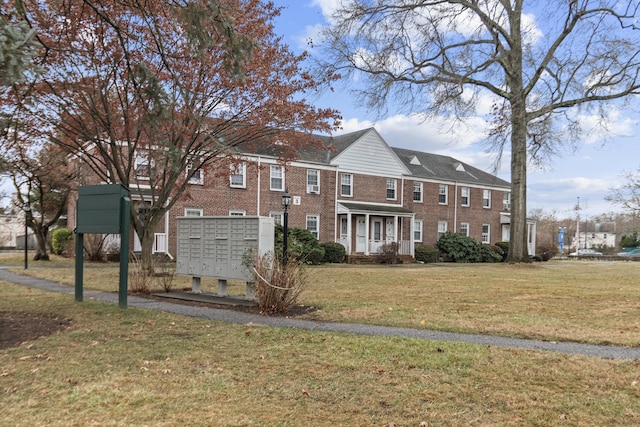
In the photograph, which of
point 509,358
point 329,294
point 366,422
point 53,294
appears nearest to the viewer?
point 366,422

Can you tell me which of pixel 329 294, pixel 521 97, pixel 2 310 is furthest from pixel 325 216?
pixel 2 310

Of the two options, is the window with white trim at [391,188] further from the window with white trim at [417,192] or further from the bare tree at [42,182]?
the bare tree at [42,182]

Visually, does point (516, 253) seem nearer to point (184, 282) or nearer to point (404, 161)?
point (404, 161)

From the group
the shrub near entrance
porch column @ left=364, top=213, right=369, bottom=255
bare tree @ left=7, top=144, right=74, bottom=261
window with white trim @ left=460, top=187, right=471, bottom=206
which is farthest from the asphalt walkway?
window with white trim @ left=460, top=187, right=471, bottom=206

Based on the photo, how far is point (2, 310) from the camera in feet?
28.7

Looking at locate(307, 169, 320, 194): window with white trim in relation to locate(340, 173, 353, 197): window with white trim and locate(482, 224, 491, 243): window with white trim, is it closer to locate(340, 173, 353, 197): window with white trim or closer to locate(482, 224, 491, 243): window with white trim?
locate(340, 173, 353, 197): window with white trim

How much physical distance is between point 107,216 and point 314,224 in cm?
2023

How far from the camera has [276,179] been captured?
28.0m

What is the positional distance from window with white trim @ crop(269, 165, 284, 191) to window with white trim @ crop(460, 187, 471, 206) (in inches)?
609

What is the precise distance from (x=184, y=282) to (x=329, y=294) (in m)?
4.83

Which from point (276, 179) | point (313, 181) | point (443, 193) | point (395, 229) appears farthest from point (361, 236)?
point (443, 193)

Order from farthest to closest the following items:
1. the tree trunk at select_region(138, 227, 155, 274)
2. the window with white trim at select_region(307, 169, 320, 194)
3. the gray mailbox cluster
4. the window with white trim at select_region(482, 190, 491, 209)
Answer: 1. the window with white trim at select_region(482, 190, 491, 209)
2. the window with white trim at select_region(307, 169, 320, 194)
3. the tree trunk at select_region(138, 227, 155, 274)
4. the gray mailbox cluster

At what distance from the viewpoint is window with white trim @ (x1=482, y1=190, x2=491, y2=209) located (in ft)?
126

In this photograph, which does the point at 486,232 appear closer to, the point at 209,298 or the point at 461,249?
the point at 461,249
